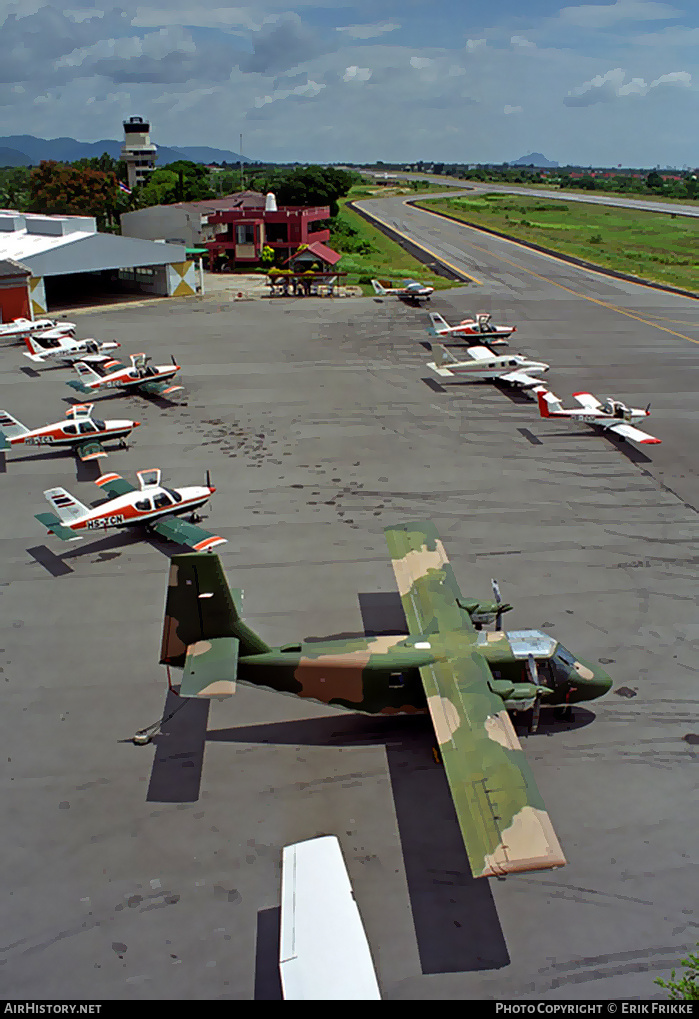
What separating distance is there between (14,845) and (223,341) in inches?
2179

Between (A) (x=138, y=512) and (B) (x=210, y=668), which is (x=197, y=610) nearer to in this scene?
(B) (x=210, y=668)

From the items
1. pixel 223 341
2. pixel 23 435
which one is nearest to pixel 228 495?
pixel 23 435

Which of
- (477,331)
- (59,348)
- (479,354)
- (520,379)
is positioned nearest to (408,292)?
(477,331)

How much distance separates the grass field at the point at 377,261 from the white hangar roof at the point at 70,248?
27002 millimetres

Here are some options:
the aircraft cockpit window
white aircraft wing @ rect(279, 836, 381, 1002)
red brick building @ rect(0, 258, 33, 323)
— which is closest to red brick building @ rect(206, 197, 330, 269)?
red brick building @ rect(0, 258, 33, 323)

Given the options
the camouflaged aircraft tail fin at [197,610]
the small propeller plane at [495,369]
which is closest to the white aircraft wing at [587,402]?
the small propeller plane at [495,369]

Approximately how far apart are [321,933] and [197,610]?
27.6ft

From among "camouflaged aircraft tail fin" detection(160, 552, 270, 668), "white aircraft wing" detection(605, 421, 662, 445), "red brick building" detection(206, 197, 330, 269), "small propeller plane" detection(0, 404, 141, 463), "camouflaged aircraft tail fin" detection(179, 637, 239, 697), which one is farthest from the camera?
"red brick building" detection(206, 197, 330, 269)

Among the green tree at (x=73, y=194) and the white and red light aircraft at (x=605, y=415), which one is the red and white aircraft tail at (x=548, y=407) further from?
the green tree at (x=73, y=194)

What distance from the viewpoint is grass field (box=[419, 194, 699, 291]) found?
11138cm

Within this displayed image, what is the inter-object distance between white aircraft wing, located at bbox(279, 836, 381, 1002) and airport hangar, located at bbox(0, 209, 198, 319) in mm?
70041

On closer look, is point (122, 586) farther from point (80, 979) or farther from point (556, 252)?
point (556, 252)

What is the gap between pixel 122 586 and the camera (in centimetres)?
2698

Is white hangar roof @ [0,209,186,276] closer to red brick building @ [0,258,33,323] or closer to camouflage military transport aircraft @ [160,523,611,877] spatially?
red brick building @ [0,258,33,323]
